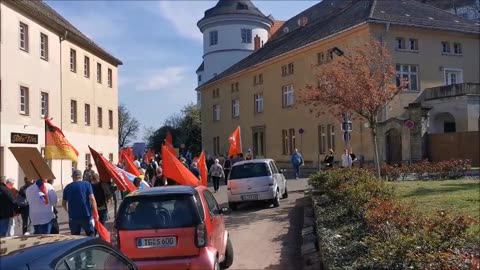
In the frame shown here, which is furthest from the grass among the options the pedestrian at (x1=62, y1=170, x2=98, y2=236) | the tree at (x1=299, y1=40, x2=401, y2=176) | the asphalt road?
the pedestrian at (x1=62, y1=170, x2=98, y2=236)

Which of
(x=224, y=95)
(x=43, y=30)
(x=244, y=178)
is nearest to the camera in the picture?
(x=244, y=178)

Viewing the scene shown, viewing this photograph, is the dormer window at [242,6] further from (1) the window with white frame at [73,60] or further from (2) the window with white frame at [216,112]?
(1) the window with white frame at [73,60]

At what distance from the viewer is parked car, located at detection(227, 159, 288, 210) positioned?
19422mm

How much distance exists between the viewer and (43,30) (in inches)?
1244

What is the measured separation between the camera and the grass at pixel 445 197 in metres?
13.1

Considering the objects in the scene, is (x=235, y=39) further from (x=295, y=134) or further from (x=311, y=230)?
(x=311, y=230)

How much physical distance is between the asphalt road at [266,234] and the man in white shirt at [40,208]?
3.23m

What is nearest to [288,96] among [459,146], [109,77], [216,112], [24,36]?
[109,77]

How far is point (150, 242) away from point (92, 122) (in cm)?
3263

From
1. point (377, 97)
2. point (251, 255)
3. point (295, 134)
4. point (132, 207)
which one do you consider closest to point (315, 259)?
point (251, 255)

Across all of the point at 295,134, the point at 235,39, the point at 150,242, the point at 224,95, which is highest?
the point at 235,39

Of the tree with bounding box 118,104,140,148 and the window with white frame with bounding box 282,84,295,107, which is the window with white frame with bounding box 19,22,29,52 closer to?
the window with white frame with bounding box 282,84,295,107

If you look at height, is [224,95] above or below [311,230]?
above

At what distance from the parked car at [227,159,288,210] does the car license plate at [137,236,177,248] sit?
11.0m
